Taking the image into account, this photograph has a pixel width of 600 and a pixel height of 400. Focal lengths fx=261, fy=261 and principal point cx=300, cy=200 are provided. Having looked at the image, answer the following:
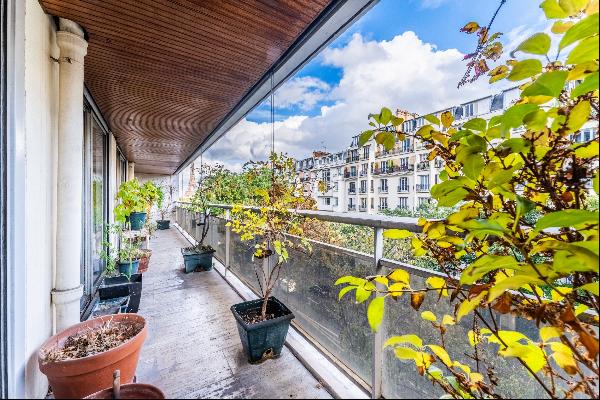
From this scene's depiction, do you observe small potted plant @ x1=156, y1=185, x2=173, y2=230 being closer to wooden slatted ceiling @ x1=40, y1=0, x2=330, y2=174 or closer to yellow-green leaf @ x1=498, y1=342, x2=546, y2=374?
wooden slatted ceiling @ x1=40, y1=0, x2=330, y2=174

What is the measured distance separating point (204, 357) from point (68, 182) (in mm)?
1496

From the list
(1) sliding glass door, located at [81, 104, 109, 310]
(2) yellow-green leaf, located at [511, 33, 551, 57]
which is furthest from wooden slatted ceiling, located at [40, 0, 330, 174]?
(2) yellow-green leaf, located at [511, 33, 551, 57]

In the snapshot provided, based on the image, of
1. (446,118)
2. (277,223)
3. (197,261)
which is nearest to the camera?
(446,118)

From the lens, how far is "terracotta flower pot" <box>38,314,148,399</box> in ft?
3.64

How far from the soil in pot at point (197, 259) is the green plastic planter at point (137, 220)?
192cm

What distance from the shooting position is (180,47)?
7.03 feet

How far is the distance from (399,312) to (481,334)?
0.42 m

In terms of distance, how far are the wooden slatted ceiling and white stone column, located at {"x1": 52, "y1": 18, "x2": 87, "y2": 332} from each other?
0.93 feet

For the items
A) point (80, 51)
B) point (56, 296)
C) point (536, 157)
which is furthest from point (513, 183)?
point (80, 51)

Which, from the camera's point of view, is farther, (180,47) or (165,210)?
(165,210)

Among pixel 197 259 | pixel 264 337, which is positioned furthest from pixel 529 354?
pixel 197 259

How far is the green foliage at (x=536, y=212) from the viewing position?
21.3 inches

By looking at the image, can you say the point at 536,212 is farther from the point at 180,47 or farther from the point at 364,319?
the point at 180,47

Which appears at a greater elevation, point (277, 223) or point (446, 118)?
point (446, 118)
